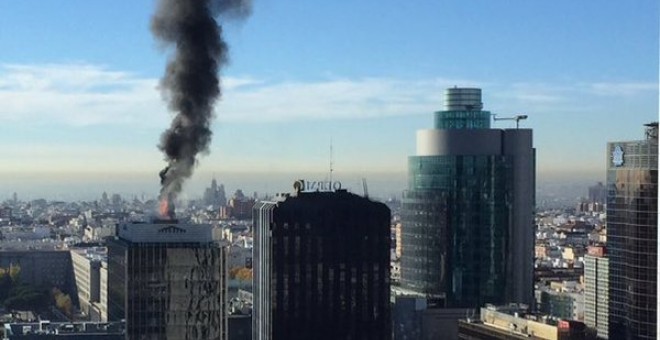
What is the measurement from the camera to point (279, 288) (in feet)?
173

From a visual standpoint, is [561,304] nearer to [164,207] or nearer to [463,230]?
[463,230]

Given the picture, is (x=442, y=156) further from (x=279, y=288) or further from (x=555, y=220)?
(x=555, y=220)

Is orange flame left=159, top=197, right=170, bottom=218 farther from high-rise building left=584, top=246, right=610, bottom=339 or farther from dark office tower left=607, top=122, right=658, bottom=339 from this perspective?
high-rise building left=584, top=246, right=610, bottom=339

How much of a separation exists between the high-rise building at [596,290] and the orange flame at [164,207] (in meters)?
25.8

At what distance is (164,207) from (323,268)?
33.9 ft

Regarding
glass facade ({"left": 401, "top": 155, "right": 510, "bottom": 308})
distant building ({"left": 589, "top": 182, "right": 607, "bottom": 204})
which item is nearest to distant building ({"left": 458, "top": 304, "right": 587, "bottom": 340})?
glass facade ({"left": 401, "top": 155, "right": 510, "bottom": 308})

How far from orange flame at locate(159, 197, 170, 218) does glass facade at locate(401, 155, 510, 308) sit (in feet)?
99.8

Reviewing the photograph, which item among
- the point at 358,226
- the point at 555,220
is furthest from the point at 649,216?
the point at 555,220

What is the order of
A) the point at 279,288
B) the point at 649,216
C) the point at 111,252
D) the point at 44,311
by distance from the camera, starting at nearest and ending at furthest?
the point at 279,288 → the point at 649,216 → the point at 111,252 → the point at 44,311

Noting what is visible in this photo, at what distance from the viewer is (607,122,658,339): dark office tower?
5734 centimetres

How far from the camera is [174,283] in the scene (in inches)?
1688

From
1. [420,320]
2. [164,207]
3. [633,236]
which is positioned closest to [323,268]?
[164,207]

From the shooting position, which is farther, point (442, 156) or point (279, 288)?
point (442, 156)

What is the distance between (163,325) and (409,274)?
116 ft
